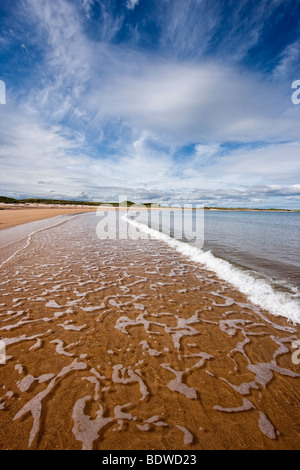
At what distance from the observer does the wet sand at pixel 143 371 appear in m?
2.92

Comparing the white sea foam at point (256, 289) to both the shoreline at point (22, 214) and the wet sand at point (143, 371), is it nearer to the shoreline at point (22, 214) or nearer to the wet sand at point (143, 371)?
the wet sand at point (143, 371)

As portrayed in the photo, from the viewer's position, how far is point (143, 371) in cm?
402

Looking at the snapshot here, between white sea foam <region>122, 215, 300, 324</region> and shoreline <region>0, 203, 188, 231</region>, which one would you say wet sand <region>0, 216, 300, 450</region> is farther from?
shoreline <region>0, 203, 188, 231</region>

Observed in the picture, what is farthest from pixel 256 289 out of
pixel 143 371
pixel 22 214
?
pixel 22 214

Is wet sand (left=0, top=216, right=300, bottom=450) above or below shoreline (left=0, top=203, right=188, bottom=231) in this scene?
below

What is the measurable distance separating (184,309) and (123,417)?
379cm

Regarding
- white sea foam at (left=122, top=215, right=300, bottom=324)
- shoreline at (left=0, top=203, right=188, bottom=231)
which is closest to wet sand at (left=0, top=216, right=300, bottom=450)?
white sea foam at (left=122, top=215, right=300, bottom=324)

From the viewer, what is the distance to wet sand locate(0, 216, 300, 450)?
2920mm

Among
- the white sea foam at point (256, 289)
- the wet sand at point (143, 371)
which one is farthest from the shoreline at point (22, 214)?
the white sea foam at point (256, 289)

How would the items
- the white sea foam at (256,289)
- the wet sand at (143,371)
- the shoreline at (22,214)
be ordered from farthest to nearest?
the shoreline at (22,214), the white sea foam at (256,289), the wet sand at (143,371)

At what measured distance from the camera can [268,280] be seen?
9.07 meters

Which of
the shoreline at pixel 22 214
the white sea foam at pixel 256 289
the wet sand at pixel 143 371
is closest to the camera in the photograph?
the wet sand at pixel 143 371

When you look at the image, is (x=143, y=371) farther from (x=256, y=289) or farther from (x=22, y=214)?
(x=22, y=214)

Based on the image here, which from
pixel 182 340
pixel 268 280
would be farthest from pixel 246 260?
pixel 182 340
